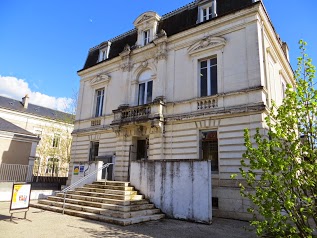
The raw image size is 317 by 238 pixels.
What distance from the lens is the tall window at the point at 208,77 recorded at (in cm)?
1287

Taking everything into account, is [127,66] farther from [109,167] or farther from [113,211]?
[113,211]

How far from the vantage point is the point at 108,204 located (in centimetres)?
939

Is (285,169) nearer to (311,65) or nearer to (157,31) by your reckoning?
(311,65)

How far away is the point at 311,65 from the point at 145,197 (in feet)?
26.4

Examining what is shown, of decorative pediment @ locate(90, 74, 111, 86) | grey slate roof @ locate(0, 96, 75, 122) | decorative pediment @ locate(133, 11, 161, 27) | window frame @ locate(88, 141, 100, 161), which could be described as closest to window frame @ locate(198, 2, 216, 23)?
decorative pediment @ locate(133, 11, 161, 27)

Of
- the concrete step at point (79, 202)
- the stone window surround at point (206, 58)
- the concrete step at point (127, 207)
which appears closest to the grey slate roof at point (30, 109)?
the concrete step at point (79, 202)

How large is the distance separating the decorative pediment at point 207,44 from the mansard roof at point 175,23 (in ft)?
3.98

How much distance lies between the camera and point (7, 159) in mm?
17734

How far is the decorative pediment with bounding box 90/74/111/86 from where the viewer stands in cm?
1797

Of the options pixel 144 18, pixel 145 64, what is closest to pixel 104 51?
pixel 144 18

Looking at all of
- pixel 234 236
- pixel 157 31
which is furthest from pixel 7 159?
pixel 234 236

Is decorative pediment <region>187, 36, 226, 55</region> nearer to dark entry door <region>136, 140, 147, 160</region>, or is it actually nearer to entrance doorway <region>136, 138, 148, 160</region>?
entrance doorway <region>136, 138, 148, 160</region>

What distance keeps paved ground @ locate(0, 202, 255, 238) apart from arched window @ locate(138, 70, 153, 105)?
338 inches

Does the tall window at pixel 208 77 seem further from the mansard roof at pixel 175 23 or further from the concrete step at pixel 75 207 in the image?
the concrete step at pixel 75 207
